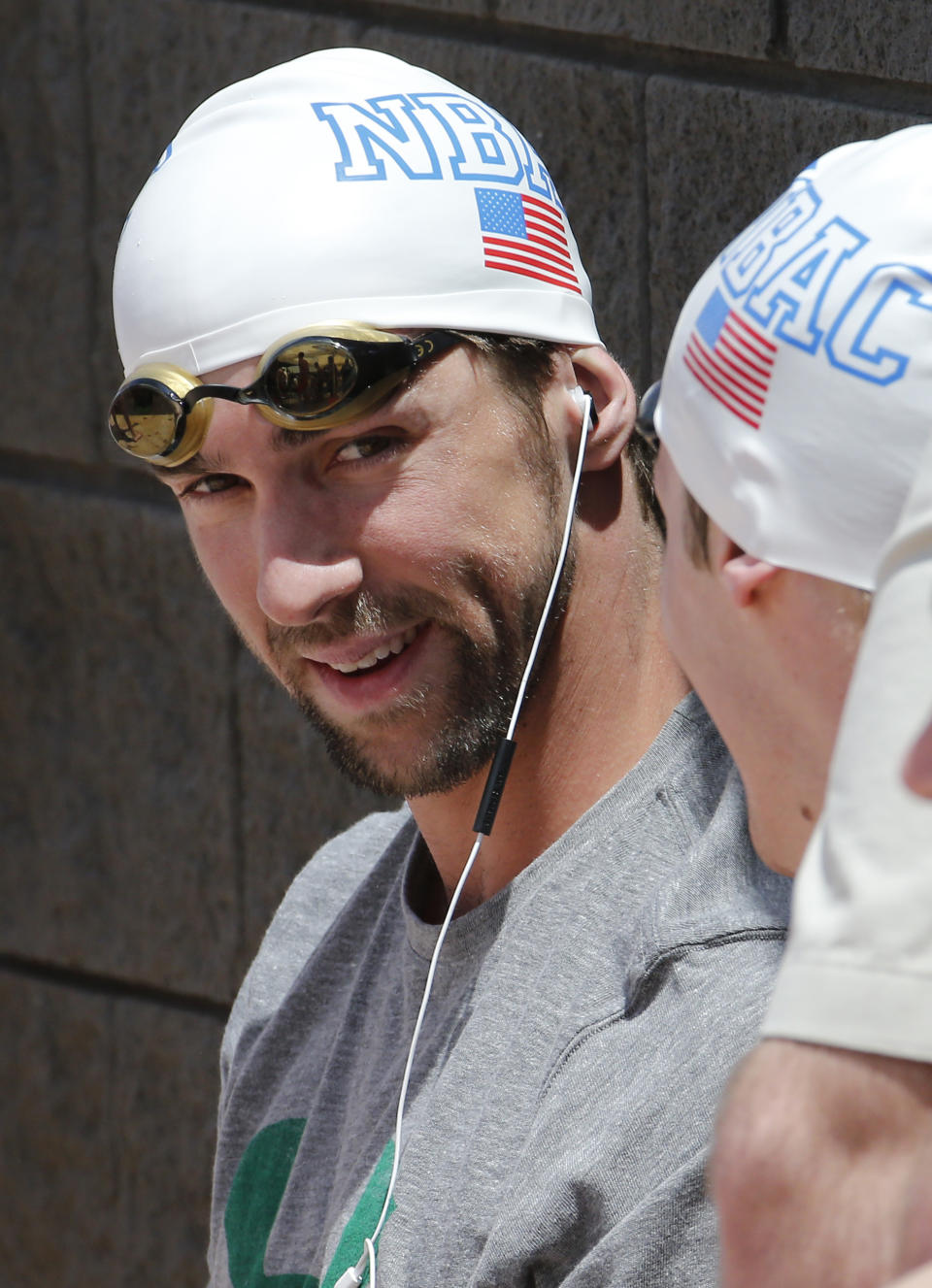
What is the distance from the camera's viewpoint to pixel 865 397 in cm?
116

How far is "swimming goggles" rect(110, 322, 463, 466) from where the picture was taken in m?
2.12

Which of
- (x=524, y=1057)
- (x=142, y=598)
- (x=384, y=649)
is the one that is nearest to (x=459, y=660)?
(x=384, y=649)

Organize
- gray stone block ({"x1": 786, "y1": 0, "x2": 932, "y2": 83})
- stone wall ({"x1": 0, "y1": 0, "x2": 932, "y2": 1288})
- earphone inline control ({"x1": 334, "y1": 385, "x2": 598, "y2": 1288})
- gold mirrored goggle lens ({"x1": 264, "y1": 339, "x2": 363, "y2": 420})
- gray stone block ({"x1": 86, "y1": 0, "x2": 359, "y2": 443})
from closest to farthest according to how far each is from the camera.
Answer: earphone inline control ({"x1": 334, "y1": 385, "x2": 598, "y2": 1288}) → gold mirrored goggle lens ({"x1": 264, "y1": 339, "x2": 363, "y2": 420}) → gray stone block ({"x1": 786, "y1": 0, "x2": 932, "y2": 83}) → stone wall ({"x1": 0, "y1": 0, "x2": 932, "y2": 1288}) → gray stone block ({"x1": 86, "y1": 0, "x2": 359, "y2": 443})

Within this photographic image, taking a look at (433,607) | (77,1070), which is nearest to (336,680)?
(433,607)

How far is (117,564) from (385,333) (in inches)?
81.8

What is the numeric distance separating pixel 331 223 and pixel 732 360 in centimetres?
103

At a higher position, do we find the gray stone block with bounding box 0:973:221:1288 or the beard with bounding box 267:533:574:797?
the beard with bounding box 267:533:574:797

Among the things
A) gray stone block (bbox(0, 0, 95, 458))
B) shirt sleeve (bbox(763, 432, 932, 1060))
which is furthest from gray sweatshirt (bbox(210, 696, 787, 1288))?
gray stone block (bbox(0, 0, 95, 458))

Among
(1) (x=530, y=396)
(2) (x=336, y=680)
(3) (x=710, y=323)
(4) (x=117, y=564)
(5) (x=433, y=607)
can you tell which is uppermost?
(3) (x=710, y=323)

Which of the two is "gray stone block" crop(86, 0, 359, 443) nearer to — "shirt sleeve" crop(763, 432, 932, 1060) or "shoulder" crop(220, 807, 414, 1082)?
"shoulder" crop(220, 807, 414, 1082)

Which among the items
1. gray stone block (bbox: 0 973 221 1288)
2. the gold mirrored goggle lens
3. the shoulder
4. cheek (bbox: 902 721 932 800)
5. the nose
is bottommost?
gray stone block (bbox: 0 973 221 1288)

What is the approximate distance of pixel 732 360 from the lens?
125cm

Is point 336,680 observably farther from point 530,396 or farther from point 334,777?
point 334,777

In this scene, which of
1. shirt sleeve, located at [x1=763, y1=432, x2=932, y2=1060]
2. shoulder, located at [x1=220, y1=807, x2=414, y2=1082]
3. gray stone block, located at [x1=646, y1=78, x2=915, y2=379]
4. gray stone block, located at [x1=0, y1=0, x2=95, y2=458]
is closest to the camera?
shirt sleeve, located at [x1=763, y1=432, x2=932, y2=1060]
